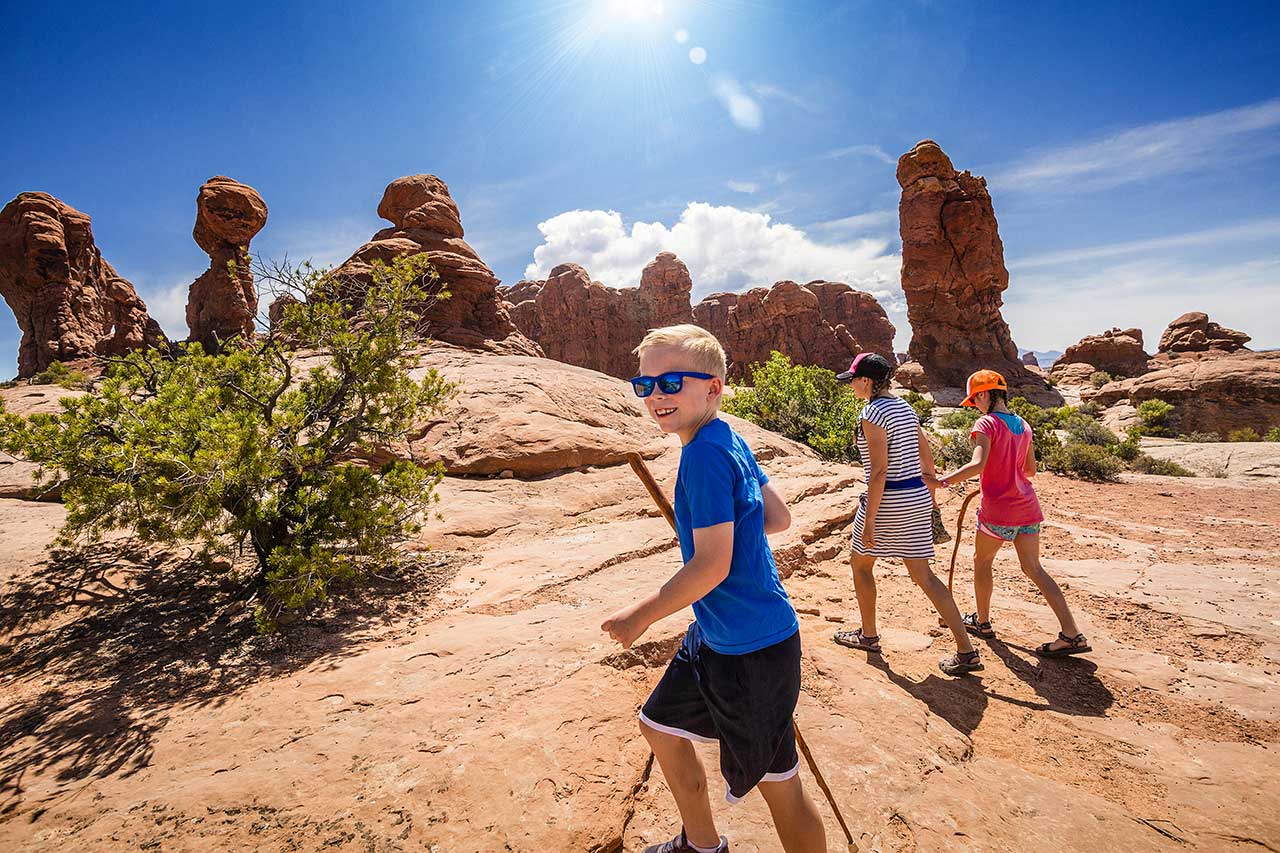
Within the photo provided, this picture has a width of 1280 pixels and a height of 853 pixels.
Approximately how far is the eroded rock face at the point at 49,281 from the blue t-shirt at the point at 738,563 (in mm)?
44112

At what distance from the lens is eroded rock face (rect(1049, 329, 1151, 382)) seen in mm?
48781

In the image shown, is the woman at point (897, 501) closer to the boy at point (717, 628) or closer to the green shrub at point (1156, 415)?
the boy at point (717, 628)

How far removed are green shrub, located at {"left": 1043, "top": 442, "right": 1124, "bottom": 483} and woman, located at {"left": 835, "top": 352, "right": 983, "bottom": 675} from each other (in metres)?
11.0

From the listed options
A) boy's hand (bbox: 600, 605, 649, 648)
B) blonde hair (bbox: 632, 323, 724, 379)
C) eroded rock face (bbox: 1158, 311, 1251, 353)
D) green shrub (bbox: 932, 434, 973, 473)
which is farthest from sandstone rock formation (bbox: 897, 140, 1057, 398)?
boy's hand (bbox: 600, 605, 649, 648)

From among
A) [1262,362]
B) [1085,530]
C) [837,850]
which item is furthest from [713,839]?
[1262,362]

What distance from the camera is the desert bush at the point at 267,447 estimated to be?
4.01 metres

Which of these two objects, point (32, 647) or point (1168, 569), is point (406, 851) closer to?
point (32, 647)

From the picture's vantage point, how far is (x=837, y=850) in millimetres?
2084

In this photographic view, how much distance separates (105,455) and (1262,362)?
143 ft

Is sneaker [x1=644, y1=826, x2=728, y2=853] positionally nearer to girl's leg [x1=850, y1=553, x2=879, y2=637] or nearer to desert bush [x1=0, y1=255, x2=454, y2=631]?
girl's leg [x1=850, y1=553, x2=879, y2=637]

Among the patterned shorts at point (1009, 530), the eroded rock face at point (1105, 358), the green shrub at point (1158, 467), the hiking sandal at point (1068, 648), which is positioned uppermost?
the eroded rock face at point (1105, 358)

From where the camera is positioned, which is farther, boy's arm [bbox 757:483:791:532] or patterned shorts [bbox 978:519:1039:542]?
patterned shorts [bbox 978:519:1039:542]

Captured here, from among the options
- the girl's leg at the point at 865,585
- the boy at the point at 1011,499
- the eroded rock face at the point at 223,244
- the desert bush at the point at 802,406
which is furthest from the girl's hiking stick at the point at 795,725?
the eroded rock face at the point at 223,244

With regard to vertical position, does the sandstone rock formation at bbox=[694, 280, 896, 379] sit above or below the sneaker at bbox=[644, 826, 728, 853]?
above
